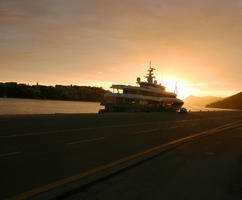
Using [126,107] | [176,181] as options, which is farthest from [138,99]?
[176,181]

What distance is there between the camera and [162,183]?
5.11m

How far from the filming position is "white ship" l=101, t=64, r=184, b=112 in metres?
46.4

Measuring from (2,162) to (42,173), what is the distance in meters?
1.57

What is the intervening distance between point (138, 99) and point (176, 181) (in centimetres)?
4392

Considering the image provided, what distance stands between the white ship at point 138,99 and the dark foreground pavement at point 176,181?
38438 millimetres

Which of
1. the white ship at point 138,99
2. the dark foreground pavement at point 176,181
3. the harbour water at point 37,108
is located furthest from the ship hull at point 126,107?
the dark foreground pavement at point 176,181

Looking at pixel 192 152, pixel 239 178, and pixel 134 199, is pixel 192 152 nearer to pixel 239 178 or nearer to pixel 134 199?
pixel 239 178

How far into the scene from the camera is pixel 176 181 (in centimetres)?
530

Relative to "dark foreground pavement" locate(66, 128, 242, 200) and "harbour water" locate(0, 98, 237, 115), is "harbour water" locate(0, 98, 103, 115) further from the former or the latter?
"dark foreground pavement" locate(66, 128, 242, 200)

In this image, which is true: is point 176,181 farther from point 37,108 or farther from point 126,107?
point 37,108

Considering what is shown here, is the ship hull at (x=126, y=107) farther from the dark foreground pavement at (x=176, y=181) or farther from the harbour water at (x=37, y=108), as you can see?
the dark foreground pavement at (x=176, y=181)

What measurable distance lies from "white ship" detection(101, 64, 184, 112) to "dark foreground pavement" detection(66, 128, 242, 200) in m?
38.4

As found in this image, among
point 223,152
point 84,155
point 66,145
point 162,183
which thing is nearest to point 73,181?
point 162,183

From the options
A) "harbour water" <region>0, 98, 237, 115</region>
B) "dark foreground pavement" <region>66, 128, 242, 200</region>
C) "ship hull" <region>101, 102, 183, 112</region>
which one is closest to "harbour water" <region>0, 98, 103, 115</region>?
"harbour water" <region>0, 98, 237, 115</region>
